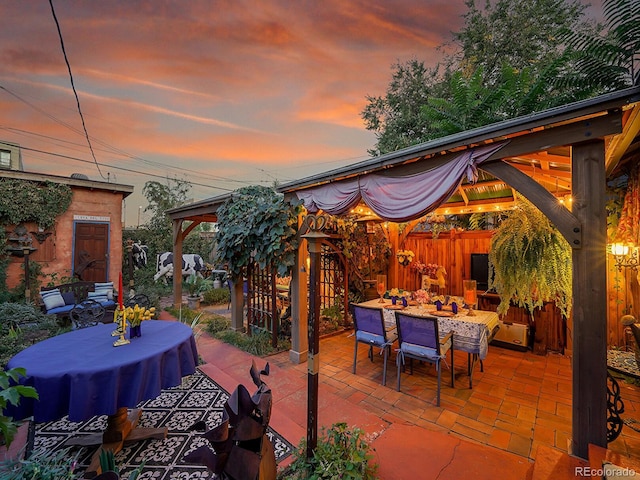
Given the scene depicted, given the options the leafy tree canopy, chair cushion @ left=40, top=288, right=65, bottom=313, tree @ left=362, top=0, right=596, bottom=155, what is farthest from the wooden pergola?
chair cushion @ left=40, top=288, right=65, bottom=313

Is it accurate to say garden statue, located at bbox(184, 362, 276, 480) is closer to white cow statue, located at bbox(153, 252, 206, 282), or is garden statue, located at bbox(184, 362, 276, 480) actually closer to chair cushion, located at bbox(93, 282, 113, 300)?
chair cushion, located at bbox(93, 282, 113, 300)

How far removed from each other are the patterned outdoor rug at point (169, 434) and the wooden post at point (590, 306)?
2.16 m

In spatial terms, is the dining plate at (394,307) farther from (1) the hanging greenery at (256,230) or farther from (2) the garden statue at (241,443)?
(2) the garden statue at (241,443)

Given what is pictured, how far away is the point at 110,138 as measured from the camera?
317 inches

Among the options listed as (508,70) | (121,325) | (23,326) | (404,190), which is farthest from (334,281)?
(508,70)

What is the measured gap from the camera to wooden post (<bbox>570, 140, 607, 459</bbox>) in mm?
1767

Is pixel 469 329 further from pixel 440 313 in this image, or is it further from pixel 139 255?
pixel 139 255

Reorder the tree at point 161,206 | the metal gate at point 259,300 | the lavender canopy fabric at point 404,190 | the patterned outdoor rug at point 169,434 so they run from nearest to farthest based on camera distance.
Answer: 1. the patterned outdoor rug at point 169,434
2. the lavender canopy fabric at point 404,190
3. the metal gate at point 259,300
4. the tree at point 161,206

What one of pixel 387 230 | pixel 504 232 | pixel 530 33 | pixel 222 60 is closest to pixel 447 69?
pixel 530 33

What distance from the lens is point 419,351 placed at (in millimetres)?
3246

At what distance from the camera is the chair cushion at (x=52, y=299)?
209 inches

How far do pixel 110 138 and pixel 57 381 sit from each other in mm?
8814

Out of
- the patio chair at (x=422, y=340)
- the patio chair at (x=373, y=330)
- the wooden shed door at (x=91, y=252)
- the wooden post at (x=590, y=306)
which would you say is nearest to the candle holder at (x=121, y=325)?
the patio chair at (x=373, y=330)

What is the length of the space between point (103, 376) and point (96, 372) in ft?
0.18
